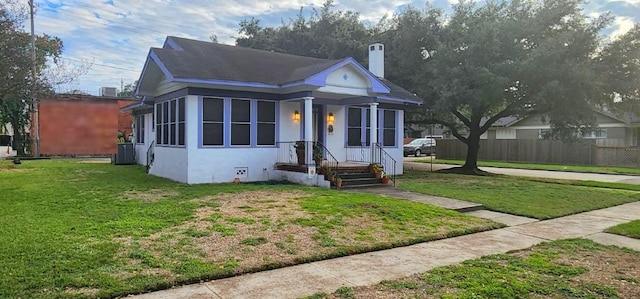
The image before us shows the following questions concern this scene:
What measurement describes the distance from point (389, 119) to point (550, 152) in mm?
16296

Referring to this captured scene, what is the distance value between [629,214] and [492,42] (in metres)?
8.70

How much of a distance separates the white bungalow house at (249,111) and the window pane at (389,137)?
912 millimetres

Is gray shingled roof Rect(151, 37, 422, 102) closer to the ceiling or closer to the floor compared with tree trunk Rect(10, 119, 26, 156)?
closer to the ceiling

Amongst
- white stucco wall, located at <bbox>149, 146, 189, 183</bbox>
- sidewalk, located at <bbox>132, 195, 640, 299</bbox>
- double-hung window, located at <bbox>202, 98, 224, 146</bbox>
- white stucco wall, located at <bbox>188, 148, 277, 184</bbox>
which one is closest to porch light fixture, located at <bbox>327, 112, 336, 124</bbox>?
white stucco wall, located at <bbox>188, 148, 277, 184</bbox>

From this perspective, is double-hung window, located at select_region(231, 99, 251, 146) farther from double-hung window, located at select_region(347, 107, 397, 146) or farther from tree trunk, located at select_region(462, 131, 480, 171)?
tree trunk, located at select_region(462, 131, 480, 171)

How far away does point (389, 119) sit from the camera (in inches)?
629

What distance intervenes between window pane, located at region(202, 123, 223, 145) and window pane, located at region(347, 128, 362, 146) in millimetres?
4808

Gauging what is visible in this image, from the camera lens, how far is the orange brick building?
3.16m

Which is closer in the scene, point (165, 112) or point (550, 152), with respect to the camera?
point (165, 112)

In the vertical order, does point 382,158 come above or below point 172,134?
below

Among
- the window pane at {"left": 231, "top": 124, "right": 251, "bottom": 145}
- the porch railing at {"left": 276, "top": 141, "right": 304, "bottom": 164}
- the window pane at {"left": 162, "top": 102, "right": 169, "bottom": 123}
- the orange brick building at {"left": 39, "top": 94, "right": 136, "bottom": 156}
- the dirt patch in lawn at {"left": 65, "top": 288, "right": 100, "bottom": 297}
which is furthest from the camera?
the window pane at {"left": 162, "top": 102, "right": 169, "bottom": 123}

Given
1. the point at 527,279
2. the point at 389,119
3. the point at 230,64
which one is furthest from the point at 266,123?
the point at 527,279

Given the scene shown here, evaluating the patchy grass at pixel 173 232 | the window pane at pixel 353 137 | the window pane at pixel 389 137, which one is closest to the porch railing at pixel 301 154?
the window pane at pixel 353 137

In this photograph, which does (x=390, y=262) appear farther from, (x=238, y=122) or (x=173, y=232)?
(x=238, y=122)
